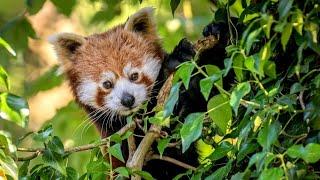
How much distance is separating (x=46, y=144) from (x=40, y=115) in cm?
458

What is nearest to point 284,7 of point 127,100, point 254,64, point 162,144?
point 254,64

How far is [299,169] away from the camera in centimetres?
220

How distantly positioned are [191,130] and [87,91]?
1.70 meters

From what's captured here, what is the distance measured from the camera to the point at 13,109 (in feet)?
8.11

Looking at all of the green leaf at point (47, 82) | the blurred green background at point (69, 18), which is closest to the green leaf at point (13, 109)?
the blurred green background at point (69, 18)

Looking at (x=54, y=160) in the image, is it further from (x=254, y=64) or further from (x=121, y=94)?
→ (x=121, y=94)

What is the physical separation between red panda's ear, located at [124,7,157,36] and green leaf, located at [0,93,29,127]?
1695mm

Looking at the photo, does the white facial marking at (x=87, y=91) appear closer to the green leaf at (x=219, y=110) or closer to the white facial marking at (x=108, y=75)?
the white facial marking at (x=108, y=75)

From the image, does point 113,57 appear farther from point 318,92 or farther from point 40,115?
point 40,115

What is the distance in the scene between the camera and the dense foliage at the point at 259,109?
2189 mm

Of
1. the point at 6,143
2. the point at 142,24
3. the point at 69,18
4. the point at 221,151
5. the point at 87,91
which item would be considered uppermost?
the point at 6,143

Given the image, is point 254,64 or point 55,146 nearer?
point 254,64

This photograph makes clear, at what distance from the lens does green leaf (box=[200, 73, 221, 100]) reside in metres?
2.32

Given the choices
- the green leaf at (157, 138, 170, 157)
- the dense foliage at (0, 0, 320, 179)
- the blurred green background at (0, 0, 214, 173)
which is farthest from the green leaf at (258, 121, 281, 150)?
the blurred green background at (0, 0, 214, 173)
